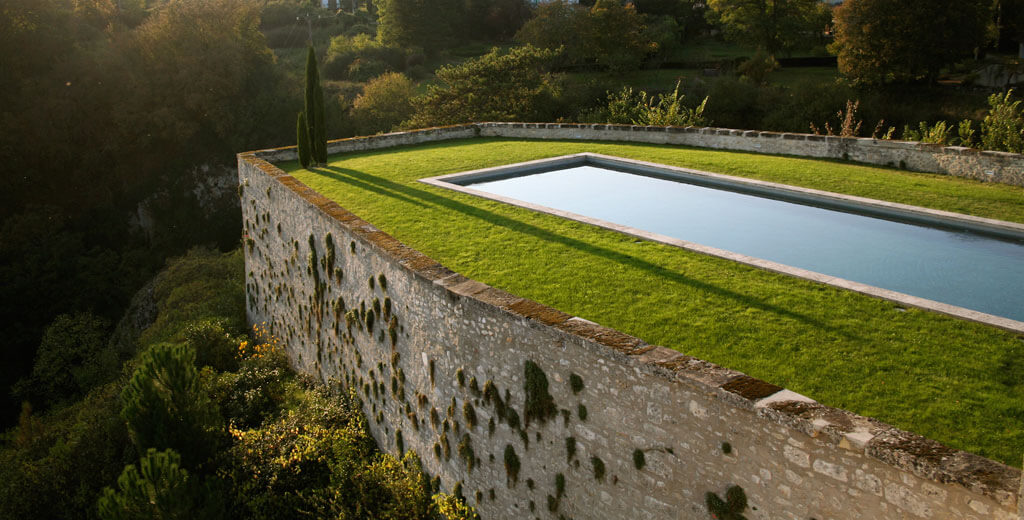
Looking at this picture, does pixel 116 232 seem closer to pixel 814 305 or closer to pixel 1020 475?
pixel 814 305

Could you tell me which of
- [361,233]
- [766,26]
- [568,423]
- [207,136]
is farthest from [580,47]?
[568,423]

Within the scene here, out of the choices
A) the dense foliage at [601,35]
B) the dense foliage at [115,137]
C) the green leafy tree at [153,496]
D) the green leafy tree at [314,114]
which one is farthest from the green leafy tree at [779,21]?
the green leafy tree at [153,496]

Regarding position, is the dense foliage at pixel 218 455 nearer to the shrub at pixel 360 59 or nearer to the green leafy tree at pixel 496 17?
the shrub at pixel 360 59

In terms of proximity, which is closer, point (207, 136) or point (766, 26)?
point (207, 136)

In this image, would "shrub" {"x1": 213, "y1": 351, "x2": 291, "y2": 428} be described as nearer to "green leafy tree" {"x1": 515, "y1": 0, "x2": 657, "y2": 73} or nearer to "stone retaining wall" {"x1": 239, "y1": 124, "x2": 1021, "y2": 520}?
"stone retaining wall" {"x1": 239, "y1": 124, "x2": 1021, "y2": 520}

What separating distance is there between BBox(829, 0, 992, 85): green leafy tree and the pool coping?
2048 centimetres

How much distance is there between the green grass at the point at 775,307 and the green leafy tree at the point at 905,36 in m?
19.4

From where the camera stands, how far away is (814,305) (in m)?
7.22

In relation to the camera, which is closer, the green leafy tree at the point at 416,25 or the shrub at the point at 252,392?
the shrub at the point at 252,392

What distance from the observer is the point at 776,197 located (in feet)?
41.3

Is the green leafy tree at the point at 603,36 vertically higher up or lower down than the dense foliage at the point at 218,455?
higher up

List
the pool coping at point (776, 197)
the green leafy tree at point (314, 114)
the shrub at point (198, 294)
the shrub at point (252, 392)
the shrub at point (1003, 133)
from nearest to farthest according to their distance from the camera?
the pool coping at point (776, 197), the shrub at point (252, 392), the shrub at point (1003, 133), the green leafy tree at point (314, 114), the shrub at point (198, 294)

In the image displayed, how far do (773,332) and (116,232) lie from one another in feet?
95.0

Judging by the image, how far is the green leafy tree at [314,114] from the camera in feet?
53.8
